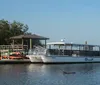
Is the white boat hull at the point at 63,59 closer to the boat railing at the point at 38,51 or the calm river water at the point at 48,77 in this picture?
the boat railing at the point at 38,51

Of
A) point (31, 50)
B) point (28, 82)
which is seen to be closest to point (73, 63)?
point (31, 50)

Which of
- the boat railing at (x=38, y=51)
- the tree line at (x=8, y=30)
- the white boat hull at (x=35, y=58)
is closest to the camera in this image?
the white boat hull at (x=35, y=58)

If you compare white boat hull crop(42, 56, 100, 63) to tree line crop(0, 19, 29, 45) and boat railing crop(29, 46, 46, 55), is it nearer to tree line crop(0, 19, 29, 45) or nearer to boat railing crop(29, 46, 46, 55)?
boat railing crop(29, 46, 46, 55)

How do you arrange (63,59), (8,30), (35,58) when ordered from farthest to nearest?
1. (8,30)
2. (63,59)
3. (35,58)

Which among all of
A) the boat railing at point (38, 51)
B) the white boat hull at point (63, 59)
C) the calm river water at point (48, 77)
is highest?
the boat railing at point (38, 51)

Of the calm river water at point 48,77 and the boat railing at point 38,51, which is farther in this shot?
the boat railing at point 38,51

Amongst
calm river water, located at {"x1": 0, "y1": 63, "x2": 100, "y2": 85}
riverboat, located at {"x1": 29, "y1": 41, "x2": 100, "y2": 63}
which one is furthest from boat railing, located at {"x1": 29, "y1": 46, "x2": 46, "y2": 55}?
calm river water, located at {"x1": 0, "y1": 63, "x2": 100, "y2": 85}

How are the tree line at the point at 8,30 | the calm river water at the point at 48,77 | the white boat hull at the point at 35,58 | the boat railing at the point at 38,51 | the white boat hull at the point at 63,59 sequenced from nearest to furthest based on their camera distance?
the calm river water at the point at 48,77 < the white boat hull at the point at 35,58 < the boat railing at the point at 38,51 < the white boat hull at the point at 63,59 < the tree line at the point at 8,30

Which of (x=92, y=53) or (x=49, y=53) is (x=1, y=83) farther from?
(x=92, y=53)

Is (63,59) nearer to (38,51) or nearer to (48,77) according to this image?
(38,51)

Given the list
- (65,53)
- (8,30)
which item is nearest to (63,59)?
(65,53)

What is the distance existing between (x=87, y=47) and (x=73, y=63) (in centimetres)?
822

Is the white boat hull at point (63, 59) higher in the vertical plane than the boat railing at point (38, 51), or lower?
lower

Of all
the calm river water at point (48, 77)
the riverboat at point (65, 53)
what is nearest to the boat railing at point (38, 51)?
the riverboat at point (65, 53)
